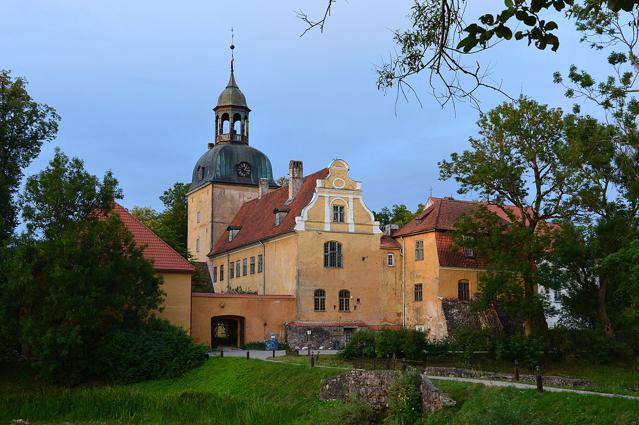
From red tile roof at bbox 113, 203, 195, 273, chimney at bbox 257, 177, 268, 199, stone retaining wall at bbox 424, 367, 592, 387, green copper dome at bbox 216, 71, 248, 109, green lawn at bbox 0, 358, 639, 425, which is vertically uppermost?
green copper dome at bbox 216, 71, 248, 109

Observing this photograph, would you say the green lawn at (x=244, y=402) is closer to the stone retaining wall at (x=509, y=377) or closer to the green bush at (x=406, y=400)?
the green bush at (x=406, y=400)

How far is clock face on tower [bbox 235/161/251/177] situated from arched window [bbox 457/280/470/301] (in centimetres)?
2107

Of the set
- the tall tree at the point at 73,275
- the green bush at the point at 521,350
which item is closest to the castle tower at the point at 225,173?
the tall tree at the point at 73,275

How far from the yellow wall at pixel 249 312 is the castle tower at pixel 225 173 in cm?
1586

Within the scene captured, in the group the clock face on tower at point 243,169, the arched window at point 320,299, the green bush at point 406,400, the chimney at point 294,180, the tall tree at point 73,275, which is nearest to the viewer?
the green bush at point 406,400

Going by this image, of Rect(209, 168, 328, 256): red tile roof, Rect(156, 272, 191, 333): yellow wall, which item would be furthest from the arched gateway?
Rect(209, 168, 328, 256): red tile roof

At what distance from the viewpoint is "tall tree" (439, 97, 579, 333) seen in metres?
33.6

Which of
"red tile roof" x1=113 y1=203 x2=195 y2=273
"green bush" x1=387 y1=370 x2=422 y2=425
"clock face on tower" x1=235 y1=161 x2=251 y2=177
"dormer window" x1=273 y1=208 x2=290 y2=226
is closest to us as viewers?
"green bush" x1=387 y1=370 x2=422 y2=425

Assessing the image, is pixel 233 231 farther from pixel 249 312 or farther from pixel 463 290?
pixel 463 290

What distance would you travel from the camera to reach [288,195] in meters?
47.7

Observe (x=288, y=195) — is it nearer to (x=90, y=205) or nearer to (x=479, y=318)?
(x=479, y=318)

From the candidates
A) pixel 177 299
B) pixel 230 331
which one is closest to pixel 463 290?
pixel 230 331

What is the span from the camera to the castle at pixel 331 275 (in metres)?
40.0

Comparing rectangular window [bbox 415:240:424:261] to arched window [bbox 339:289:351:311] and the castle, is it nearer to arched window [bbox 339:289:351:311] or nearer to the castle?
the castle
